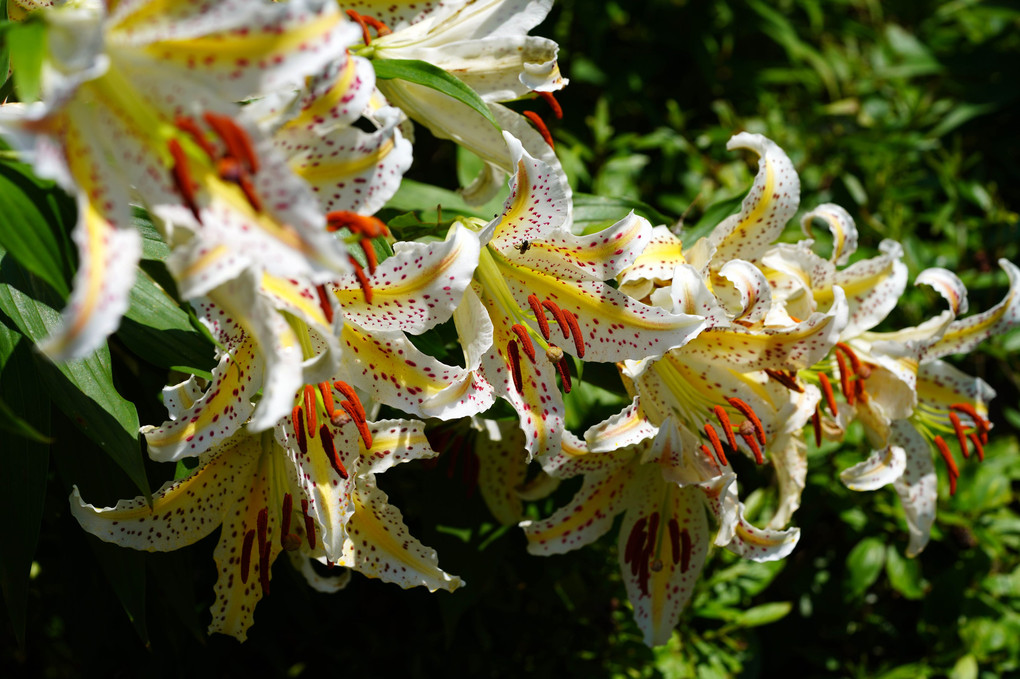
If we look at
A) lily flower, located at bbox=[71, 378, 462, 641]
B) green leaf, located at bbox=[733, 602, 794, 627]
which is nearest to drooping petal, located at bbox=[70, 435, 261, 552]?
lily flower, located at bbox=[71, 378, 462, 641]

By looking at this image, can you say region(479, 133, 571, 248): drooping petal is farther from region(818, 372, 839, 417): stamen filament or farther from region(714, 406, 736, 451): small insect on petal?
region(818, 372, 839, 417): stamen filament

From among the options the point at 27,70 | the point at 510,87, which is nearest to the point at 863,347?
the point at 510,87

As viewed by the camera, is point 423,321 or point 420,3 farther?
point 420,3

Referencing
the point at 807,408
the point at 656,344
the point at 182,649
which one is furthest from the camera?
the point at 182,649

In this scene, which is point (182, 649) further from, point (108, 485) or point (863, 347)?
point (863, 347)

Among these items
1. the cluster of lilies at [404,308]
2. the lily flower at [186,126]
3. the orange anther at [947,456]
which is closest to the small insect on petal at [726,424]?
the cluster of lilies at [404,308]

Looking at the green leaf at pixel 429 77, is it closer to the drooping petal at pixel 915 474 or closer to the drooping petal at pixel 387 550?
the drooping petal at pixel 387 550
